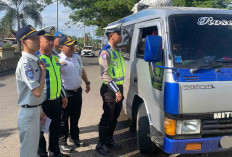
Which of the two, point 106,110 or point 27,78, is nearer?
point 27,78

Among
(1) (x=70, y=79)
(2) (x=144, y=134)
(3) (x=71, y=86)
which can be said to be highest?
(1) (x=70, y=79)

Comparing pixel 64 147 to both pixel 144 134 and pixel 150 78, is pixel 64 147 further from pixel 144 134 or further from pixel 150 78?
pixel 150 78

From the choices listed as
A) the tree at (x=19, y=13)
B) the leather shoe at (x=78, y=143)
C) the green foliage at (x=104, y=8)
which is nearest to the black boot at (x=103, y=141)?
the leather shoe at (x=78, y=143)

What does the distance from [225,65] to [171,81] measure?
2.52ft

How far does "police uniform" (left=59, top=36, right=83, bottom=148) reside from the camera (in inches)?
152

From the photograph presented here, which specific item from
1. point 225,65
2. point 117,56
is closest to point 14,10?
point 117,56

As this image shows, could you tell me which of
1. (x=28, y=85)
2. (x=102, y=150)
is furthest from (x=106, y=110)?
(x=28, y=85)

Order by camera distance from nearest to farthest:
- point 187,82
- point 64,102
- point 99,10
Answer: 1. point 187,82
2. point 64,102
3. point 99,10

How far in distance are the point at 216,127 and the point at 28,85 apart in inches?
87.6

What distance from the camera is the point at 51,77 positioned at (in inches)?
125

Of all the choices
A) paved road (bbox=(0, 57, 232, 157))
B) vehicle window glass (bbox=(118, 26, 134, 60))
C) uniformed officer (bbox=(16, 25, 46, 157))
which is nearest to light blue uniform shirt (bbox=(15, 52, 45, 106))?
uniformed officer (bbox=(16, 25, 46, 157))

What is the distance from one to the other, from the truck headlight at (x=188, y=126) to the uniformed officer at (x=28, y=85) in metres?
1.64

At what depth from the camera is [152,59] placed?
9.70 ft

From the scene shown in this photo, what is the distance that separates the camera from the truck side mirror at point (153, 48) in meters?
2.92
